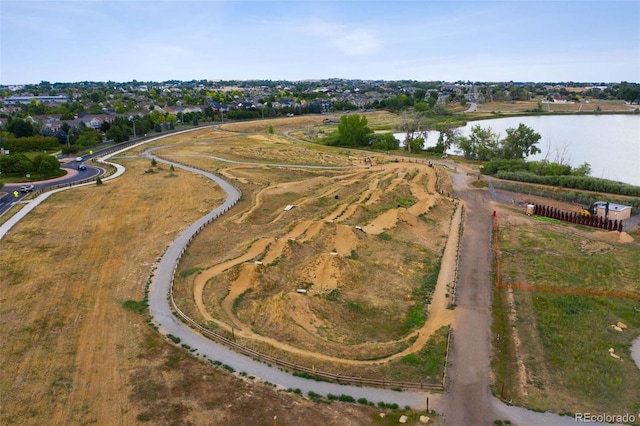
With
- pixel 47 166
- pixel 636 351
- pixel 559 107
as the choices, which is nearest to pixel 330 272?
pixel 636 351

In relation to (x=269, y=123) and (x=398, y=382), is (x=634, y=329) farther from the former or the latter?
(x=269, y=123)

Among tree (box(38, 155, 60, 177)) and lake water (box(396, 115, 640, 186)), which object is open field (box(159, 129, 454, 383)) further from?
lake water (box(396, 115, 640, 186))

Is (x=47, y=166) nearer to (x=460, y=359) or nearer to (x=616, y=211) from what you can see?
(x=460, y=359)

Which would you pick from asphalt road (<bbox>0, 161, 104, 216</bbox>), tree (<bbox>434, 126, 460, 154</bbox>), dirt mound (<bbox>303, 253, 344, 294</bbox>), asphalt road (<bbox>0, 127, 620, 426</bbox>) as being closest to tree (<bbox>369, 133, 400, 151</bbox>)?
tree (<bbox>434, 126, 460, 154</bbox>)

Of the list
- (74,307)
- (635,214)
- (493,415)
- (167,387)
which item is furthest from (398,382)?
(635,214)

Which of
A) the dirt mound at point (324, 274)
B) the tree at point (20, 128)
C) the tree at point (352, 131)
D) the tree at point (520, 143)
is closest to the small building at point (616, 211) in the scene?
the dirt mound at point (324, 274)

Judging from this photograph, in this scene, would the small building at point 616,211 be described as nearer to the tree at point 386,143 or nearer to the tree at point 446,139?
the tree at point 446,139
